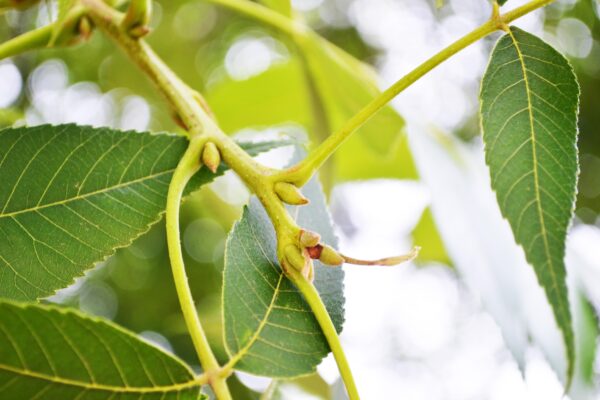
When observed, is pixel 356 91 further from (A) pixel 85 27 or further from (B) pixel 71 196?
(B) pixel 71 196

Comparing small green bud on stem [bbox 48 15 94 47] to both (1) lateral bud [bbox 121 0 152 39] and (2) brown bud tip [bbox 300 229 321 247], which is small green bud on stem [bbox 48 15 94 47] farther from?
(2) brown bud tip [bbox 300 229 321 247]

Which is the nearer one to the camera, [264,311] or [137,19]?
[264,311]

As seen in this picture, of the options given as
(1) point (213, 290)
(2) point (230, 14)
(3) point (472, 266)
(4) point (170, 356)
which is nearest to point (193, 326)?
(4) point (170, 356)

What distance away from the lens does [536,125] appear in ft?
1.28

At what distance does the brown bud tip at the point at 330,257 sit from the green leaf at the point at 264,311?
24 millimetres

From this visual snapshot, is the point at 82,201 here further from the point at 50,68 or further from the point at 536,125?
the point at 50,68

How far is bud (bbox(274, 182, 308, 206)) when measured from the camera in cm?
38

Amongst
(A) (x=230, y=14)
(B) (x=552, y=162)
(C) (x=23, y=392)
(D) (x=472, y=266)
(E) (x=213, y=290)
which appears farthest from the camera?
(A) (x=230, y=14)

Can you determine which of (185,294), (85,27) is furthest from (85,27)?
(185,294)

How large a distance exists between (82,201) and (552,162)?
26cm

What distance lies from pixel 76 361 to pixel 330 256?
134 mm

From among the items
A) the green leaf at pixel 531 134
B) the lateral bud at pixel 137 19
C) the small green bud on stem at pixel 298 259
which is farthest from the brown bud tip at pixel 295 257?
the lateral bud at pixel 137 19

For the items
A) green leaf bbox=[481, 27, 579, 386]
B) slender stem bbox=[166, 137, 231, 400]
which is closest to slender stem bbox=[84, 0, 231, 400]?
slender stem bbox=[166, 137, 231, 400]

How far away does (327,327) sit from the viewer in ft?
1.14
